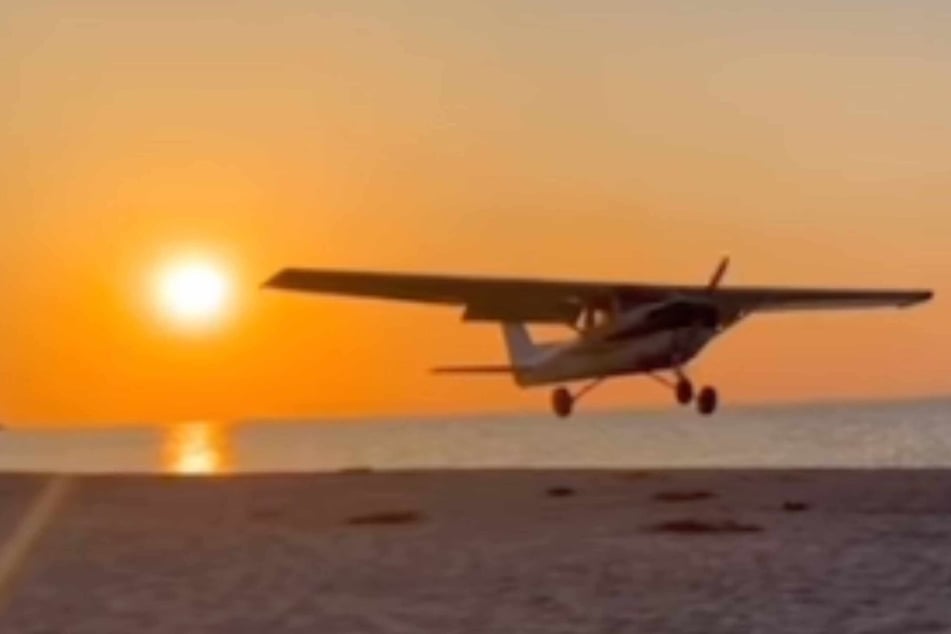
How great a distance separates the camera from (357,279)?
4203 centimetres

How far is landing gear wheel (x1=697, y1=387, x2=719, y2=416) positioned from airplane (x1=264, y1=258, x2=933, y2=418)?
0.02 m

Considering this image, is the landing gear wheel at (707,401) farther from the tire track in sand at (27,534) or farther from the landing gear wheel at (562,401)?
the tire track in sand at (27,534)

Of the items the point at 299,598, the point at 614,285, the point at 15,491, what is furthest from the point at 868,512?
the point at 614,285

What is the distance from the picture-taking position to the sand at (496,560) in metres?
13.2

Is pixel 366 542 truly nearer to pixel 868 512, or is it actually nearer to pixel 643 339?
pixel 868 512

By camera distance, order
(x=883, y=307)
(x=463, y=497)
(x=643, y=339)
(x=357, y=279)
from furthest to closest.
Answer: (x=883, y=307) → (x=643, y=339) → (x=357, y=279) → (x=463, y=497)

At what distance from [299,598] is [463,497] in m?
13.1

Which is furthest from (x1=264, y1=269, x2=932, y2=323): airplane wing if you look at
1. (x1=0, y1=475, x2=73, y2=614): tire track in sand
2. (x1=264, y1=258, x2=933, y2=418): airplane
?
(x1=0, y1=475, x2=73, y2=614): tire track in sand

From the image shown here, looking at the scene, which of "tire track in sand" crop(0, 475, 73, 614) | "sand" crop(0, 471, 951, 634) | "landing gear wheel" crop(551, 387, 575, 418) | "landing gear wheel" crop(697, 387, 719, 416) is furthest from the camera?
"landing gear wheel" crop(551, 387, 575, 418)

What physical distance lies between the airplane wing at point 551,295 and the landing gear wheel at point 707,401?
10.3 ft

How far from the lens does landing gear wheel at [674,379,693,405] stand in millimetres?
43775

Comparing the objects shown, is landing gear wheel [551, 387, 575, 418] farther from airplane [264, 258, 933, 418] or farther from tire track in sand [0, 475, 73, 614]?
tire track in sand [0, 475, 73, 614]

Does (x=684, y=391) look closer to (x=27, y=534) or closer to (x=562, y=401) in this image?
(x=562, y=401)

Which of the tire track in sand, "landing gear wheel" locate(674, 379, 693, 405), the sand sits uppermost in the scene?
"landing gear wheel" locate(674, 379, 693, 405)
